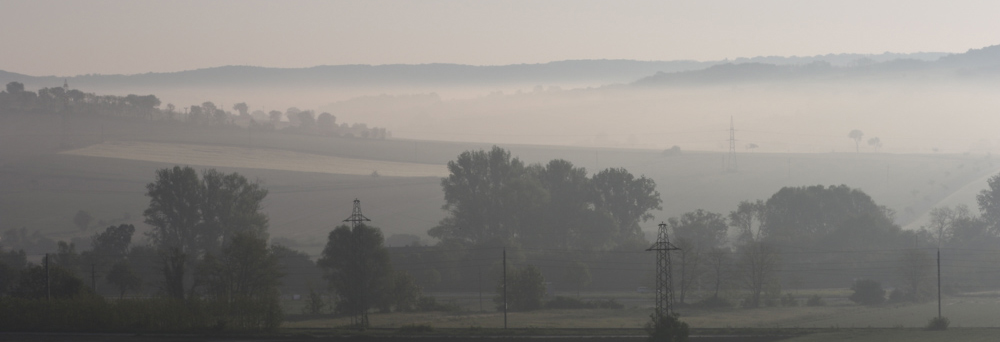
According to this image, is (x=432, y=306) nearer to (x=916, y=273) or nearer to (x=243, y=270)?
(x=243, y=270)

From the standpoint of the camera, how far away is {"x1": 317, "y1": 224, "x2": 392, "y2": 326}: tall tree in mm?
75125

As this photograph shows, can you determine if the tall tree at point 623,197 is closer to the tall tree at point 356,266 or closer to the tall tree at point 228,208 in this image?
the tall tree at point 228,208

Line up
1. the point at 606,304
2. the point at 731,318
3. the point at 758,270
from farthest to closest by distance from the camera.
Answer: the point at 758,270 → the point at 606,304 → the point at 731,318

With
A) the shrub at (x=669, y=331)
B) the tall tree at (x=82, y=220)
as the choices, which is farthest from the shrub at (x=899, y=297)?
the tall tree at (x=82, y=220)

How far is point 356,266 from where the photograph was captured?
250ft

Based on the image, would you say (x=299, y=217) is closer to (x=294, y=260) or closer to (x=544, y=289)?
(x=294, y=260)

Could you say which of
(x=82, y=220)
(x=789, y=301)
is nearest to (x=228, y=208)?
(x=82, y=220)

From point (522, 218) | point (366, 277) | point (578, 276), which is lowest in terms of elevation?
point (578, 276)

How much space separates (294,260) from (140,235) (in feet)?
154

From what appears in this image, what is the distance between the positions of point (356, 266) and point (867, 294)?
1702 inches

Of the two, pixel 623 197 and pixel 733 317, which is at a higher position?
pixel 623 197

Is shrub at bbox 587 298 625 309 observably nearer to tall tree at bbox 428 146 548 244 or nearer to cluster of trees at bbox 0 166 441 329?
cluster of trees at bbox 0 166 441 329

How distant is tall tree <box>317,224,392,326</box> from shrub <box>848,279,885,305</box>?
3976 cm

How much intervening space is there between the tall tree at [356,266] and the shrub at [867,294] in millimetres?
39758
